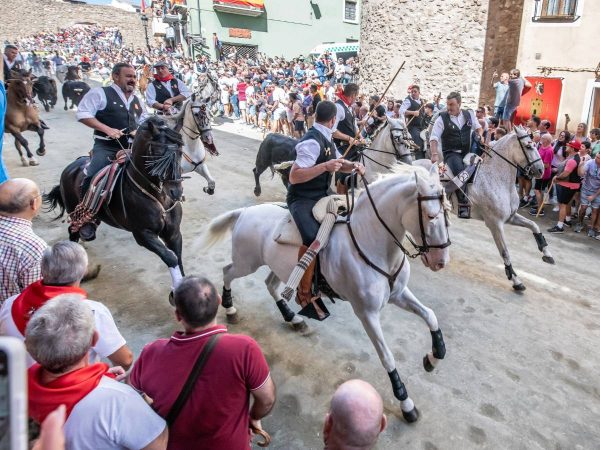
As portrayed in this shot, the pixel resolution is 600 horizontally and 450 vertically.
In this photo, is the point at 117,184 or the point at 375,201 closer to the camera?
the point at 375,201

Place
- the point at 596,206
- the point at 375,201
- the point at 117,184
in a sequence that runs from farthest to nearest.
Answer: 1. the point at 596,206
2. the point at 117,184
3. the point at 375,201

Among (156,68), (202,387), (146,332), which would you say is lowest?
(146,332)

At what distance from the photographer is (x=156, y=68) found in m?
8.35

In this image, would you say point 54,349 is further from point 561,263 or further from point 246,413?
point 561,263

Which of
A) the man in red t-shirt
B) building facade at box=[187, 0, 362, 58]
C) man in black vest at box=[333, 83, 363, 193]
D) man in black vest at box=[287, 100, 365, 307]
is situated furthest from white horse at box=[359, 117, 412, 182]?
building facade at box=[187, 0, 362, 58]

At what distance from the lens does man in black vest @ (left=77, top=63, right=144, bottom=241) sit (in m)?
5.34

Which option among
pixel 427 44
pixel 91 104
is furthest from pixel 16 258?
pixel 427 44

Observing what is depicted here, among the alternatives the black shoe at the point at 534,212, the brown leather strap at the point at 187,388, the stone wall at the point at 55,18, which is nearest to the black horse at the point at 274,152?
the black shoe at the point at 534,212

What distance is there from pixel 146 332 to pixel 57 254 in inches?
96.7

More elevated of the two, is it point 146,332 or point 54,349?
point 54,349

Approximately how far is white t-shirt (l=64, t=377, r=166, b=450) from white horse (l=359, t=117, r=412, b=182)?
19.4ft

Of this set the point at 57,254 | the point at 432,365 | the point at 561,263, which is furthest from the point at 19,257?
the point at 561,263

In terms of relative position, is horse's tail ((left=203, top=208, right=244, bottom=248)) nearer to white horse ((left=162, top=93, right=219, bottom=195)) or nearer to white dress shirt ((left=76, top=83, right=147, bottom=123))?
white dress shirt ((left=76, top=83, right=147, bottom=123))

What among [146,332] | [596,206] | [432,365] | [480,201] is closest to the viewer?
[432,365]
